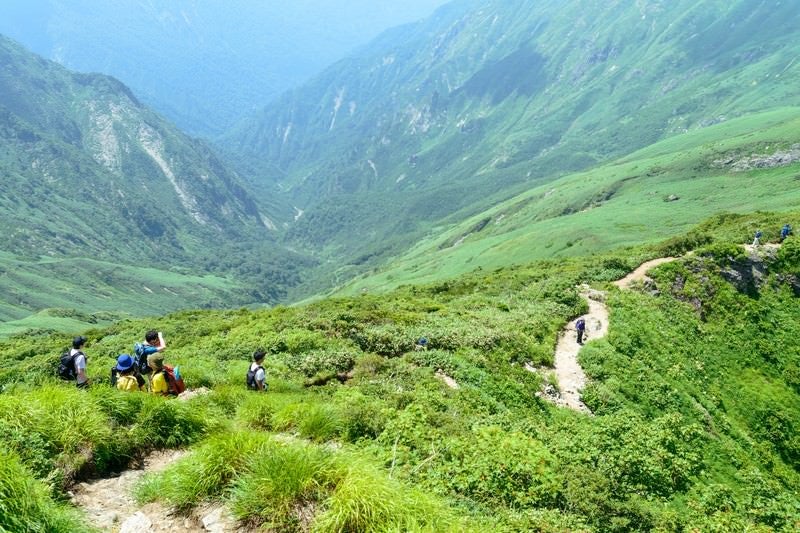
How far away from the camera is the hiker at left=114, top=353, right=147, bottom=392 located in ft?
51.8

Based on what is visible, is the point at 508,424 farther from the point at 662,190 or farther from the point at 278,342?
the point at 662,190

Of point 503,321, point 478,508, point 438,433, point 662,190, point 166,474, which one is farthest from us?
point 662,190

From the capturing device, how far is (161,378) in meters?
16.7

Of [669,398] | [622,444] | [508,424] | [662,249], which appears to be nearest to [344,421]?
[508,424]

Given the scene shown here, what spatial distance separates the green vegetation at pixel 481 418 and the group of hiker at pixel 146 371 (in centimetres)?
116

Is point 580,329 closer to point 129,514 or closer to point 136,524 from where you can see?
point 129,514

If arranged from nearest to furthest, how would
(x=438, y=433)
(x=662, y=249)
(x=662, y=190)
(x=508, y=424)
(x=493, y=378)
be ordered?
1. (x=438, y=433)
2. (x=508, y=424)
3. (x=493, y=378)
4. (x=662, y=249)
5. (x=662, y=190)

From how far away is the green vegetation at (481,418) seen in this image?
959 centimetres

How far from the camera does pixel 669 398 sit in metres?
27.5

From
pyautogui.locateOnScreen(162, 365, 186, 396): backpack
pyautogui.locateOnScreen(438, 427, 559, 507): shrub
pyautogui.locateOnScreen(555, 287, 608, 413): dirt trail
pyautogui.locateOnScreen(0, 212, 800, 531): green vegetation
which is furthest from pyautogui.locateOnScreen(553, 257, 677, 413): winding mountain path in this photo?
pyautogui.locateOnScreen(162, 365, 186, 396): backpack

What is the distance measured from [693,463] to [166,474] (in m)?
19.6

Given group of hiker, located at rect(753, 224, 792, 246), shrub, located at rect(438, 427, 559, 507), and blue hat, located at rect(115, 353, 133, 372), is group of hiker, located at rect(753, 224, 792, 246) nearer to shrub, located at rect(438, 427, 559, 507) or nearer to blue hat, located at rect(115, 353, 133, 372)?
shrub, located at rect(438, 427, 559, 507)

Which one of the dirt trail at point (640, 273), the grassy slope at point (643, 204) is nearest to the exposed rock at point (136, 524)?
the dirt trail at point (640, 273)

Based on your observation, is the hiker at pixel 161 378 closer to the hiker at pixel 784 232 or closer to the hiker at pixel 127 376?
the hiker at pixel 127 376
